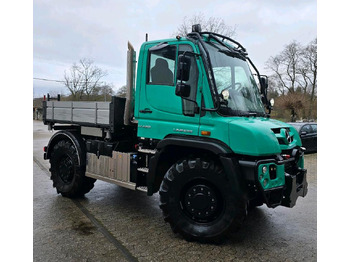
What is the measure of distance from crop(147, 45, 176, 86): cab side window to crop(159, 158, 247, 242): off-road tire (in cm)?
128

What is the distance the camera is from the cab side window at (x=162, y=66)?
4.38m

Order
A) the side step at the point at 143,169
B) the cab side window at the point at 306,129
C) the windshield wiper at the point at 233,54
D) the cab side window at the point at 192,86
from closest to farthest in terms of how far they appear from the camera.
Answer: the cab side window at the point at 192,86, the windshield wiper at the point at 233,54, the side step at the point at 143,169, the cab side window at the point at 306,129

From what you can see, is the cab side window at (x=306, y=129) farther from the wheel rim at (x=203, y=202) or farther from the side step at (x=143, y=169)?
the wheel rim at (x=203, y=202)

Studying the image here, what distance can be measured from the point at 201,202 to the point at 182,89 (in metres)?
1.54

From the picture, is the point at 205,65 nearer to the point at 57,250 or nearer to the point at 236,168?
the point at 236,168

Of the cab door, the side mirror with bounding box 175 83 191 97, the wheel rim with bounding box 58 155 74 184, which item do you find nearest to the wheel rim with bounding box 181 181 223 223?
the cab door

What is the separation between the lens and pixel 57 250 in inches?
151

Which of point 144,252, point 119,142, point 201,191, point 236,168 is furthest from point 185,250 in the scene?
point 119,142

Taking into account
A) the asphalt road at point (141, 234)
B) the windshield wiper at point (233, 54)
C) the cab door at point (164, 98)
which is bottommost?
the asphalt road at point (141, 234)

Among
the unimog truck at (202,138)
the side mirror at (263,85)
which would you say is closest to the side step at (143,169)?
the unimog truck at (202,138)

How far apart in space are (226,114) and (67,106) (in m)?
3.69

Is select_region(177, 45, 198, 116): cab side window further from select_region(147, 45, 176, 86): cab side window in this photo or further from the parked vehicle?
the parked vehicle

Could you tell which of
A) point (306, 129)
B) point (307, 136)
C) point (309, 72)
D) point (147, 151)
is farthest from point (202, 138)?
point (309, 72)

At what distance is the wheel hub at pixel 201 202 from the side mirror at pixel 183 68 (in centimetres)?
148
